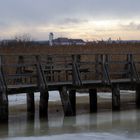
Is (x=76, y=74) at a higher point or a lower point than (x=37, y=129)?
higher

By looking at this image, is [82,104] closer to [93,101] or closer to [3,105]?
[93,101]

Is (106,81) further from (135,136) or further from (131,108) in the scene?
(135,136)

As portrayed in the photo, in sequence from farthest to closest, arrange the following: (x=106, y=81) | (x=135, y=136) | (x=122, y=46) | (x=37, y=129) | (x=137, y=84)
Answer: (x=122, y=46), (x=137, y=84), (x=106, y=81), (x=37, y=129), (x=135, y=136)

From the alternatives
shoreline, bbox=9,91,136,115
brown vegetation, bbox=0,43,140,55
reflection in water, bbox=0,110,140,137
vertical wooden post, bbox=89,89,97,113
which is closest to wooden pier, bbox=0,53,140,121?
vertical wooden post, bbox=89,89,97,113

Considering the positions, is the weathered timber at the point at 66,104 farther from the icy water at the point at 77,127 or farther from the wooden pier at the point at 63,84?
the icy water at the point at 77,127

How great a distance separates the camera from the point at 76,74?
20312 mm

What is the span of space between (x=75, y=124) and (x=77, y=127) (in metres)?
0.69

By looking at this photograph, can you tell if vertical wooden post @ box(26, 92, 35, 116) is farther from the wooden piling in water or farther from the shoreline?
the wooden piling in water

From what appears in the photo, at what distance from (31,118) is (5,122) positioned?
156 cm

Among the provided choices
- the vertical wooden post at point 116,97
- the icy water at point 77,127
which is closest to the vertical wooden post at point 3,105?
the icy water at point 77,127

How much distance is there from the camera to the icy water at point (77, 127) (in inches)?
604

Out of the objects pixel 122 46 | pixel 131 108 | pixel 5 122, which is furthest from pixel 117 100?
pixel 122 46

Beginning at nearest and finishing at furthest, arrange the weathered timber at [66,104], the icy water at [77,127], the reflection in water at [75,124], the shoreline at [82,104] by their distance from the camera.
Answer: the icy water at [77,127] → the reflection in water at [75,124] → the weathered timber at [66,104] → the shoreline at [82,104]

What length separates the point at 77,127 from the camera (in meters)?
17.0
